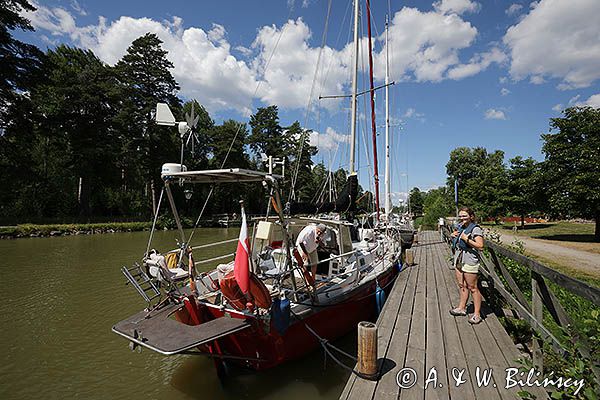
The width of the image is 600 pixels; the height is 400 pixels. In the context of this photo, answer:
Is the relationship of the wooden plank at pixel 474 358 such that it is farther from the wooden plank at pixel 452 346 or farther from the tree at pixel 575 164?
the tree at pixel 575 164

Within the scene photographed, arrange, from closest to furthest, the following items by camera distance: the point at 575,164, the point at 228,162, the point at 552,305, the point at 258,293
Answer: the point at 552,305
the point at 258,293
the point at 575,164
the point at 228,162

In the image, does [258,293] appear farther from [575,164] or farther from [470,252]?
[575,164]

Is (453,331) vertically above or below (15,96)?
below

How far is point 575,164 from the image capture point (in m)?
20.7

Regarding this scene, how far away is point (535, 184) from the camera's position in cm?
2400

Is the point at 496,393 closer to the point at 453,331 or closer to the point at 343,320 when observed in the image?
the point at 453,331

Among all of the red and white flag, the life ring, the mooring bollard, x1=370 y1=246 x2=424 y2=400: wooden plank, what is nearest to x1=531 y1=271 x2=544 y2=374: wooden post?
x1=370 y1=246 x2=424 y2=400: wooden plank

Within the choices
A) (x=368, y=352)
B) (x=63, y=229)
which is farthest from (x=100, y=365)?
(x=63, y=229)

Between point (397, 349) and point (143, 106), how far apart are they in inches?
1573

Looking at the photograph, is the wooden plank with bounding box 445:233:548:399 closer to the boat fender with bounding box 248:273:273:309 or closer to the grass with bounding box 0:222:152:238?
the boat fender with bounding box 248:273:273:309

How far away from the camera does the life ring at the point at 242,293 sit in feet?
14.2

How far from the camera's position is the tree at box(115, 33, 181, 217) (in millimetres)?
34625

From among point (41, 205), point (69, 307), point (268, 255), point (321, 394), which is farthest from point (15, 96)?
point (321, 394)

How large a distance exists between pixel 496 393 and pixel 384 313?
2554 millimetres
